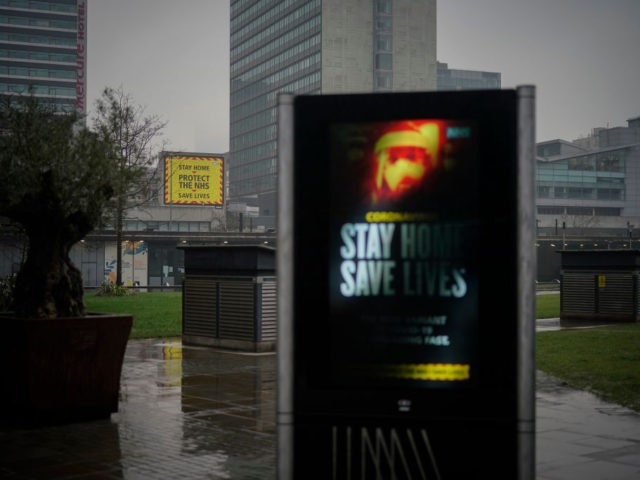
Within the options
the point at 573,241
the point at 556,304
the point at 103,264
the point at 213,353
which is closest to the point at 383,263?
the point at 213,353

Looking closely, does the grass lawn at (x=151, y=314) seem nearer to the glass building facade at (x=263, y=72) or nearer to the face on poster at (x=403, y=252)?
the face on poster at (x=403, y=252)

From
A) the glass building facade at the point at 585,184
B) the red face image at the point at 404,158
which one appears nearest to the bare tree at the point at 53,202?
the red face image at the point at 404,158

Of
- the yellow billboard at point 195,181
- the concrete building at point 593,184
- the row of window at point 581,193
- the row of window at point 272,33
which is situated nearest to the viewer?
the yellow billboard at point 195,181

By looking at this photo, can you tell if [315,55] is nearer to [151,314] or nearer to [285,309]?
[151,314]

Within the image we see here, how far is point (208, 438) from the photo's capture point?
29.4ft

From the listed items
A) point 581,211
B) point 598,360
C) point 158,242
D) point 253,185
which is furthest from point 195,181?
point 253,185

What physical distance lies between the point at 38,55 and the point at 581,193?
9480 centimetres

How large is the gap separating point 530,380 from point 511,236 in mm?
742

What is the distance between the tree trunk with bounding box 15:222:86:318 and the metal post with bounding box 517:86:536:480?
22.6 ft

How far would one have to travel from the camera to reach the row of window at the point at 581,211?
439ft

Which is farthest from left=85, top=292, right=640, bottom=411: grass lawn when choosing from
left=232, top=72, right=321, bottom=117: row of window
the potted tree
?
left=232, top=72, right=321, bottom=117: row of window

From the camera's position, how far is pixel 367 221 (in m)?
4.49

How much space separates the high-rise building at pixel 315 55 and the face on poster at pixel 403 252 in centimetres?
14141

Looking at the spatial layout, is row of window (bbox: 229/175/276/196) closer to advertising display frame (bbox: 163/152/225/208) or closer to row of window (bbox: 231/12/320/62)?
row of window (bbox: 231/12/320/62)
